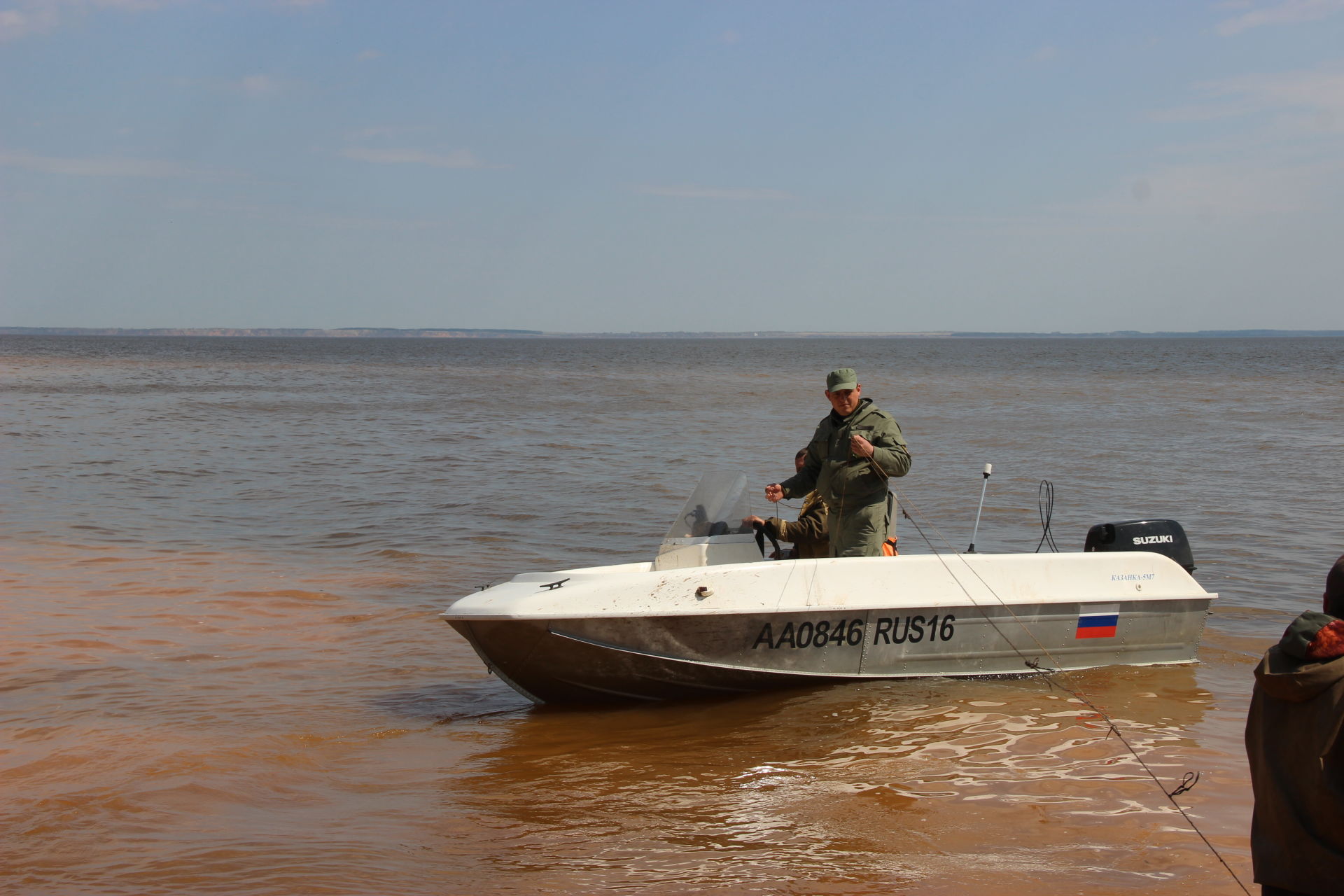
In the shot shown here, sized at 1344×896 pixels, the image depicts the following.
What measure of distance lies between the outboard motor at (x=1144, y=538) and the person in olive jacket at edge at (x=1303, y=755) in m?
4.72

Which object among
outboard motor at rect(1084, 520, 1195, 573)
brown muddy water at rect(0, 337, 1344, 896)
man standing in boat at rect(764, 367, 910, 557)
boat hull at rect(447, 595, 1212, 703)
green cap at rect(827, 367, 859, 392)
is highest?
green cap at rect(827, 367, 859, 392)

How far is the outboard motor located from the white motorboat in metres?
0.01

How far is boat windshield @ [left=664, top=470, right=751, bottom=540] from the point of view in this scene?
21.6 feet

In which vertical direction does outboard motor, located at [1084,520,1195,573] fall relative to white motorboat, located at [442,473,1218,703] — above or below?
above

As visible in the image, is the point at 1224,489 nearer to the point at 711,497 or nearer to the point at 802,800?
the point at 711,497

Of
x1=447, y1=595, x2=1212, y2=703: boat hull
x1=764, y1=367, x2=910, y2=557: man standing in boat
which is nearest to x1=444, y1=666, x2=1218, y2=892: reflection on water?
x1=447, y1=595, x2=1212, y2=703: boat hull

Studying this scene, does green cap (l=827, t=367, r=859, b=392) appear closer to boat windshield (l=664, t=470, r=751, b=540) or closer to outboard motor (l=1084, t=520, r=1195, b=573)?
boat windshield (l=664, t=470, r=751, b=540)

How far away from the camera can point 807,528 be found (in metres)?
6.70

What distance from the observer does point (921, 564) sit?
6.39 metres

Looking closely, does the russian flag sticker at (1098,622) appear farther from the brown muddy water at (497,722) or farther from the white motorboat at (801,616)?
the brown muddy water at (497,722)

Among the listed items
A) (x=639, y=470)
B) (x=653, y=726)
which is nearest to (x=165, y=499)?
(x=639, y=470)

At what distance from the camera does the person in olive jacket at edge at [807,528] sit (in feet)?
21.9

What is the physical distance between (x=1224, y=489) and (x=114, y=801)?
47.0 feet

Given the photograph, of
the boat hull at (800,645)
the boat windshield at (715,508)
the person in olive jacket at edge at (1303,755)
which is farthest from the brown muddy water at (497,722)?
the person in olive jacket at edge at (1303,755)
